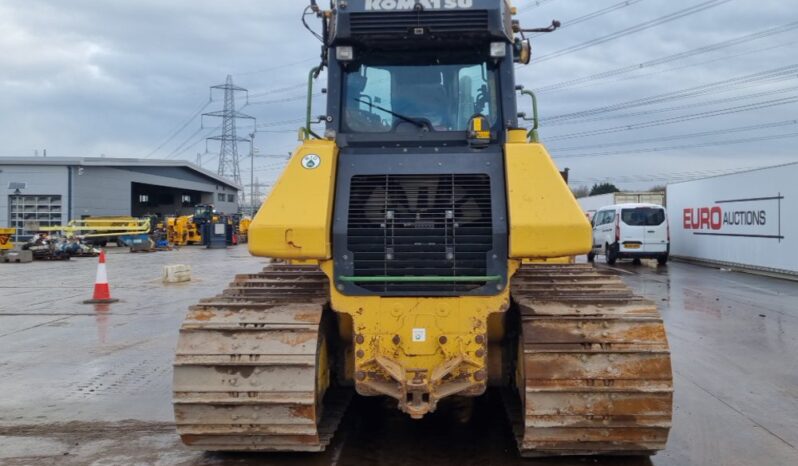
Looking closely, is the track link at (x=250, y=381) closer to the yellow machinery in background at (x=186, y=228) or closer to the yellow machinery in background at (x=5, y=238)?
the yellow machinery in background at (x=5, y=238)

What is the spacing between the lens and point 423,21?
4703 millimetres

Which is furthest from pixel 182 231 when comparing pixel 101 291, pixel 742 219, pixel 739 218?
pixel 742 219

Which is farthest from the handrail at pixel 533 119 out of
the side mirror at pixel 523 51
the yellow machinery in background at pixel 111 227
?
the yellow machinery in background at pixel 111 227

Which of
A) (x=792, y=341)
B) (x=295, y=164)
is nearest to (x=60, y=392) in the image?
(x=295, y=164)

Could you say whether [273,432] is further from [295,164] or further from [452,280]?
[295,164]

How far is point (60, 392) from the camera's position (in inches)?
259

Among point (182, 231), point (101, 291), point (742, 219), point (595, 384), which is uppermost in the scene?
point (742, 219)

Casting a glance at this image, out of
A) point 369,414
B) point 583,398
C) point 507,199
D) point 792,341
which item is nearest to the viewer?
point 583,398

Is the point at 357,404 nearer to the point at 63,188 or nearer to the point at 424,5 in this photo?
the point at 424,5

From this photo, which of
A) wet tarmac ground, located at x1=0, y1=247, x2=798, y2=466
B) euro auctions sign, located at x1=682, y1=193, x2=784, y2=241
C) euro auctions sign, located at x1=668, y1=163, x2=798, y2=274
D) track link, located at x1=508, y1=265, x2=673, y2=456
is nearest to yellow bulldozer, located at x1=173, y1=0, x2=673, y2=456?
track link, located at x1=508, y1=265, x2=673, y2=456

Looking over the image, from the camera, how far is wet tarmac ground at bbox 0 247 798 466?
4.76 m

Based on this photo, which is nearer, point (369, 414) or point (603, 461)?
point (603, 461)

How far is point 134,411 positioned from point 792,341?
8076 millimetres

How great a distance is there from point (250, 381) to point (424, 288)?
1.23 metres
